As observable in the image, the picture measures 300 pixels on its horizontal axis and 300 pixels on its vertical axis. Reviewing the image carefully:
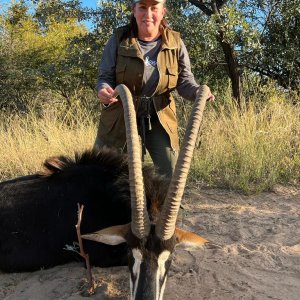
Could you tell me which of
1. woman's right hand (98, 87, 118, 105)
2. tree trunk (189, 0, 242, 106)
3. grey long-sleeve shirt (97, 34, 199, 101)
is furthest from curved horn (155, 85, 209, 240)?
tree trunk (189, 0, 242, 106)

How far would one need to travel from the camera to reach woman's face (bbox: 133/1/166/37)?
3961 mm

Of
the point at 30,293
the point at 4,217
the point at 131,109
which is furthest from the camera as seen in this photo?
the point at 4,217

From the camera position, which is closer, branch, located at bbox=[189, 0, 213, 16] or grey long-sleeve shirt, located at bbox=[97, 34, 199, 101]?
grey long-sleeve shirt, located at bbox=[97, 34, 199, 101]

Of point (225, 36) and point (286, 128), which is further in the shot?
point (225, 36)

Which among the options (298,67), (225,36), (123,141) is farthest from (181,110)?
(123,141)

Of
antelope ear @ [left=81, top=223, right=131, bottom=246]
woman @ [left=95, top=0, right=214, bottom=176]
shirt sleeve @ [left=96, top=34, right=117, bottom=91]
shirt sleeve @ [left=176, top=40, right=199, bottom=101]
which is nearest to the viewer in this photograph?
antelope ear @ [left=81, top=223, right=131, bottom=246]

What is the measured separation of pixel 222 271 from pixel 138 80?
6.21ft

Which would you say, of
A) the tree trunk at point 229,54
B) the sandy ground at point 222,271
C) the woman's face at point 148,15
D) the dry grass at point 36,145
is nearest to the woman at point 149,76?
the woman's face at point 148,15

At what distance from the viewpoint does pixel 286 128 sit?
706cm

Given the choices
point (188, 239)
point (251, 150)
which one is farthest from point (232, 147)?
point (188, 239)

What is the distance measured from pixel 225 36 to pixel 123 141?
17.2ft

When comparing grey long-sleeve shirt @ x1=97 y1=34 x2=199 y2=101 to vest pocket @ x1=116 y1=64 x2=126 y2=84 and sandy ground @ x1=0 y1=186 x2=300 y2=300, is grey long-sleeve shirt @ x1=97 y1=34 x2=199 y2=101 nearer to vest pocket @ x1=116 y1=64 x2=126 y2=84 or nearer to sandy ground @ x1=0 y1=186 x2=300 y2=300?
vest pocket @ x1=116 y1=64 x2=126 y2=84

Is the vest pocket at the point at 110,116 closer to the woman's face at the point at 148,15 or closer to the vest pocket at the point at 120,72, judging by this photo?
the vest pocket at the point at 120,72

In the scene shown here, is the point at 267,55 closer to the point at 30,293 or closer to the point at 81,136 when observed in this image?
the point at 81,136
